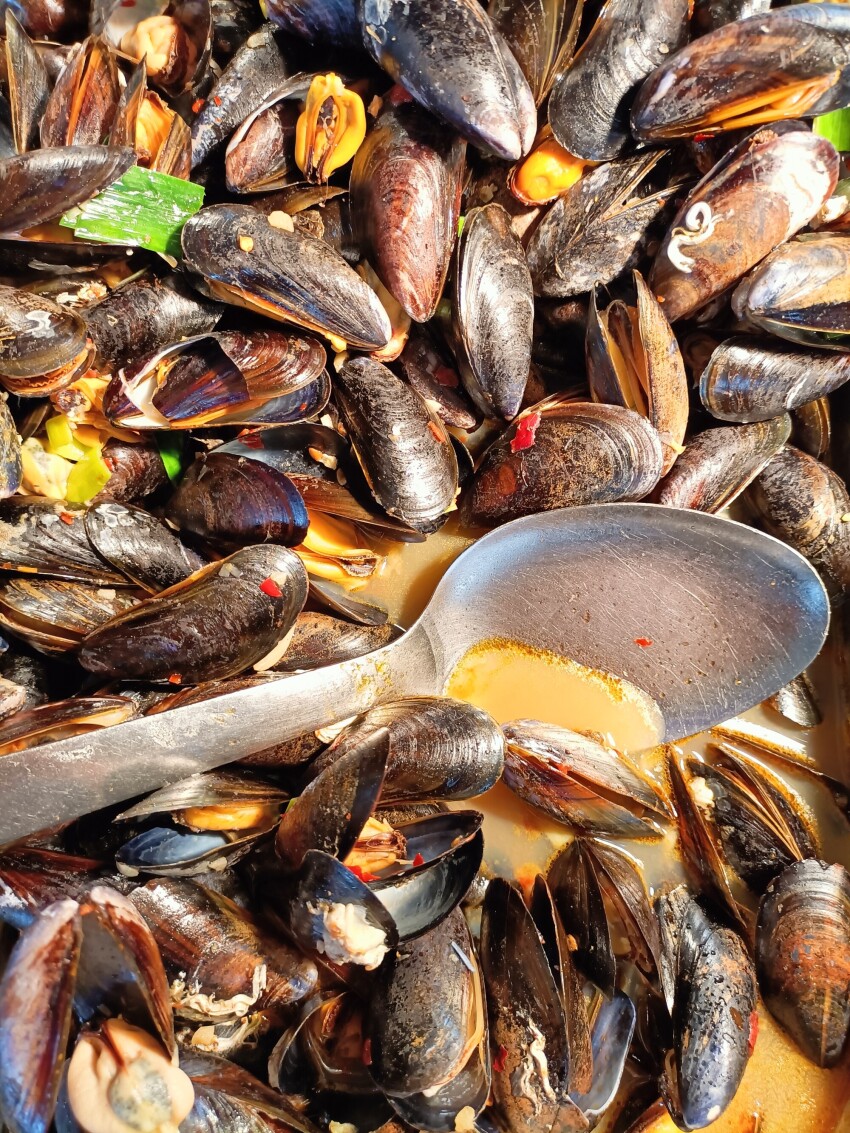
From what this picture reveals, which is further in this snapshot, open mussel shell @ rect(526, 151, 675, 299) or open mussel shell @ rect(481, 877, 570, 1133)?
open mussel shell @ rect(526, 151, 675, 299)

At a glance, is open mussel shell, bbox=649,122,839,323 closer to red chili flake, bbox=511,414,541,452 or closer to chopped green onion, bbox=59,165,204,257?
red chili flake, bbox=511,414,541,452

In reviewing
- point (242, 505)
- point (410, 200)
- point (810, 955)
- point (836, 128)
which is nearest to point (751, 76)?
point (836, 128)

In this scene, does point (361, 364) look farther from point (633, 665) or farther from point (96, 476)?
point (633, 665)

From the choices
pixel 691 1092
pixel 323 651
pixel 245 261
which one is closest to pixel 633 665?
pixel 323 651

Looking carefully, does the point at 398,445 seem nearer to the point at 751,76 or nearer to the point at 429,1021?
the point at 751,76

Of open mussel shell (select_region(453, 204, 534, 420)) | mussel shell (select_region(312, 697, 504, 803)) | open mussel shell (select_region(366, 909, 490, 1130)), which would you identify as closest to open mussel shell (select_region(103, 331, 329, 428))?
open mussel shell (select_region(453, 204, 534, 420))

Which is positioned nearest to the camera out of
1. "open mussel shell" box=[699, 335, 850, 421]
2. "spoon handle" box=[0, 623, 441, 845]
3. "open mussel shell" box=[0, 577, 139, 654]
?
"spoon handle" box=[0, 623, 441, 845]

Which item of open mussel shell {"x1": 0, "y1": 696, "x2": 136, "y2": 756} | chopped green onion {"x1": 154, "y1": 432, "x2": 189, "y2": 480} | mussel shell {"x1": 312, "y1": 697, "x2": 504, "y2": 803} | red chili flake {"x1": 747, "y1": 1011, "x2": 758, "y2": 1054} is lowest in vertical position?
red chili flake {"x1": 747, "y1": 1011, "x2": 758, "y2": 1054}
